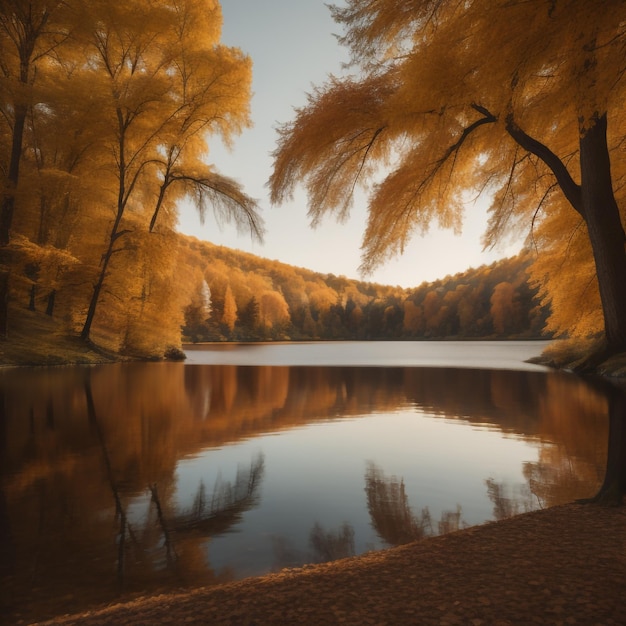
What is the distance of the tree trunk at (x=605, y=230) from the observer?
20.3 feet

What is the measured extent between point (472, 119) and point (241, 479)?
6.37m

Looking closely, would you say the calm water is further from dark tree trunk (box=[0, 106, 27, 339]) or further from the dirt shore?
dark tree trunk (box=[0, 106, 27, 339])

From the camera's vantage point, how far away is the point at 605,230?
6.30 metres

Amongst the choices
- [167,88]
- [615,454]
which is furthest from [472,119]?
[167,88]

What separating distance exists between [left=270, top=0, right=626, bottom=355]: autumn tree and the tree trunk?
14 mm

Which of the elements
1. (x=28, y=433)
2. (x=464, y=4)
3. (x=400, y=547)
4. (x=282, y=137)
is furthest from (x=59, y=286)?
(x=400, y=547)

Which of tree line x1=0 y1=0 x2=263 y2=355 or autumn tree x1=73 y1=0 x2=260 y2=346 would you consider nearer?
tree line x1=0 y1=0 x2=263 y2=355

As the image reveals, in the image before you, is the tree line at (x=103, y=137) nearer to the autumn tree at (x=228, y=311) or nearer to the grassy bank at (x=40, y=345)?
the grassy bank at (x=40, y=345)

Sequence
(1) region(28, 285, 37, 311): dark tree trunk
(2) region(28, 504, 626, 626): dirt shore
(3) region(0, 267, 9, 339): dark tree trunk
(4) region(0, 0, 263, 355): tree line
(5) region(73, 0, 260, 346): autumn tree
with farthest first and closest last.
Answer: (1) region(28, 285, 37, 311): dark tree trunk → (5) region(73, 0, 260, 346): autumn tree → (4) region(0, 0, 263, 355): tree line → (3) region(0, 267, 9, 339): dark tree trunk → (2) region(28, 504, 626, 626): dirt shore

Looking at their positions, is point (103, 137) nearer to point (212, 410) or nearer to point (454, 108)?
point (212, 410)

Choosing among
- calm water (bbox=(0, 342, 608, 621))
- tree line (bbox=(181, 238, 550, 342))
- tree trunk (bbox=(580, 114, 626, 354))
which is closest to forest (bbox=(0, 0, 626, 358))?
tree trunk (bbox=(580, 114, 626, 354))

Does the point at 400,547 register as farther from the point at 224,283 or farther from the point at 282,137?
the point at 224,283

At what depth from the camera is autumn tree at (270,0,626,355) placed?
15.7 ft

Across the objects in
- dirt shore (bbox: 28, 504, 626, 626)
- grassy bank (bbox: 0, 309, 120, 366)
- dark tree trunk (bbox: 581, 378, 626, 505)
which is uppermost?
grassy bank (bbox: 0, 309, 120, 366)
